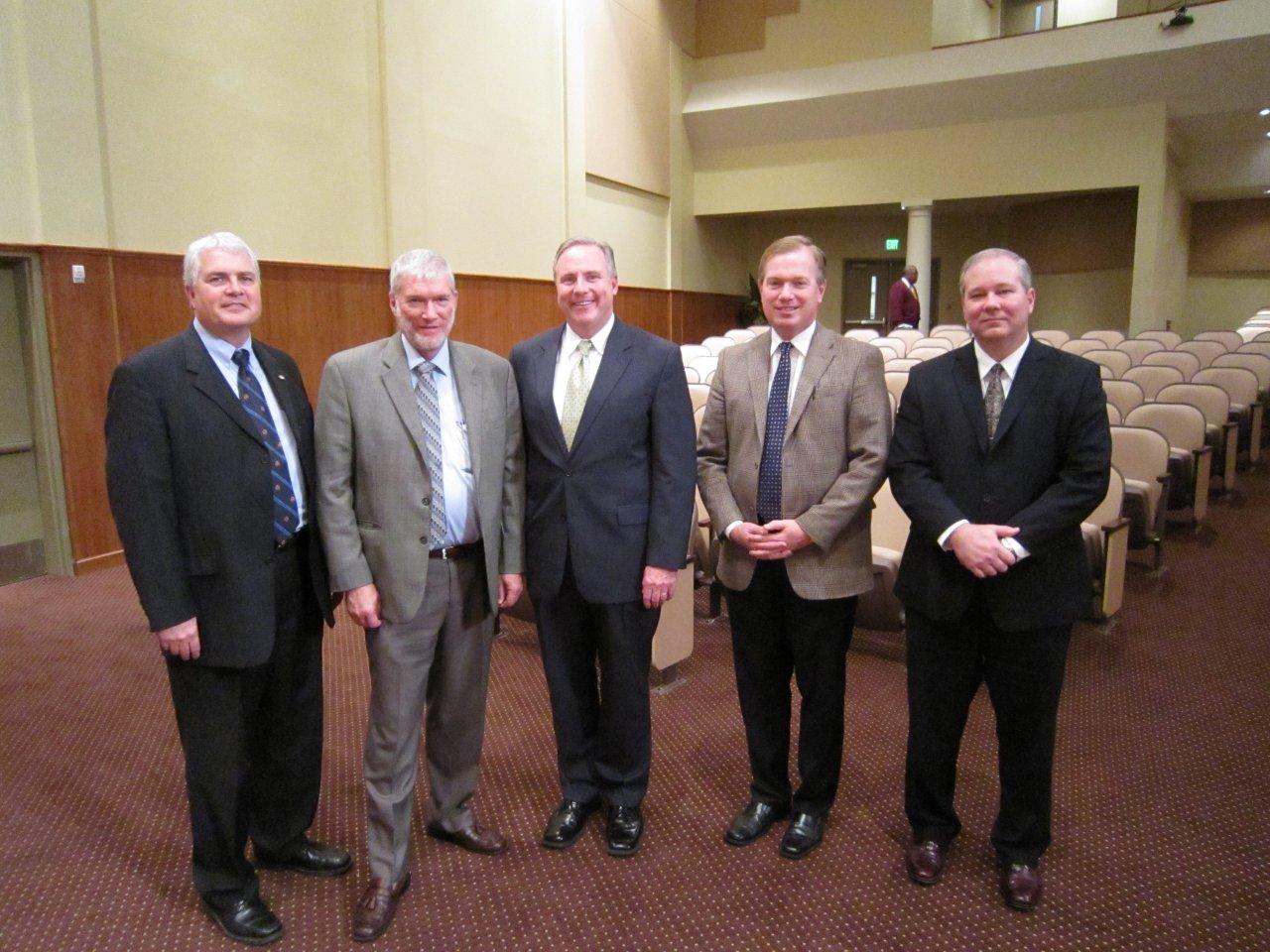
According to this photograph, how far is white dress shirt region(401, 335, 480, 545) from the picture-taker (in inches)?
78.7

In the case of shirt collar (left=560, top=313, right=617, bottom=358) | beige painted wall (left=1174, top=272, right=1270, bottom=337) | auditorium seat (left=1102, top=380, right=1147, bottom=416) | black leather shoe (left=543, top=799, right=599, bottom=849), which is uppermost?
Result: beige painted wall (left=1174, top=272, right=1270, bottom=337)

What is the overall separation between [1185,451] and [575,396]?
4.17 meters

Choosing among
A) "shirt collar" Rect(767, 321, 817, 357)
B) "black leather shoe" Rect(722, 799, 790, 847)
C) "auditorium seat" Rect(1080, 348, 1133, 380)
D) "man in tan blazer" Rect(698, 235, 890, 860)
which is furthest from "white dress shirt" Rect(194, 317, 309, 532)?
"auditorium seat" Rect(1080, 348, 1133, 380)

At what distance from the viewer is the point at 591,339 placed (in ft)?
7.00

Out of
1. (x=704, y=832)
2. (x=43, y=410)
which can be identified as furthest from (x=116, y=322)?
(x=704, y=832)

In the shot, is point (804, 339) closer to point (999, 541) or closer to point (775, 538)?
point (775, 538)

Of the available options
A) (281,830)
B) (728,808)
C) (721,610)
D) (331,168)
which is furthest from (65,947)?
(331,168)

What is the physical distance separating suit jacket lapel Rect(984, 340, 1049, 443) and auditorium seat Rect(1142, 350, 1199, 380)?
5.48 meters

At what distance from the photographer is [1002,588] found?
1.91 meters

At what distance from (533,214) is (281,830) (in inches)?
315

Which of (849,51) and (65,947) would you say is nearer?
(65,947)

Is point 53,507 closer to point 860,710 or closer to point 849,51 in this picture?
point 860,710

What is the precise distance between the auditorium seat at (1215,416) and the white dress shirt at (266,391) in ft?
17.8

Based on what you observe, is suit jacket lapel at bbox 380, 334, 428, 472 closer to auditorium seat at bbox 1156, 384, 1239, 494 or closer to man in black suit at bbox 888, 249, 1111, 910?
man in black suit at bbox 888, 249, 1111, 910
